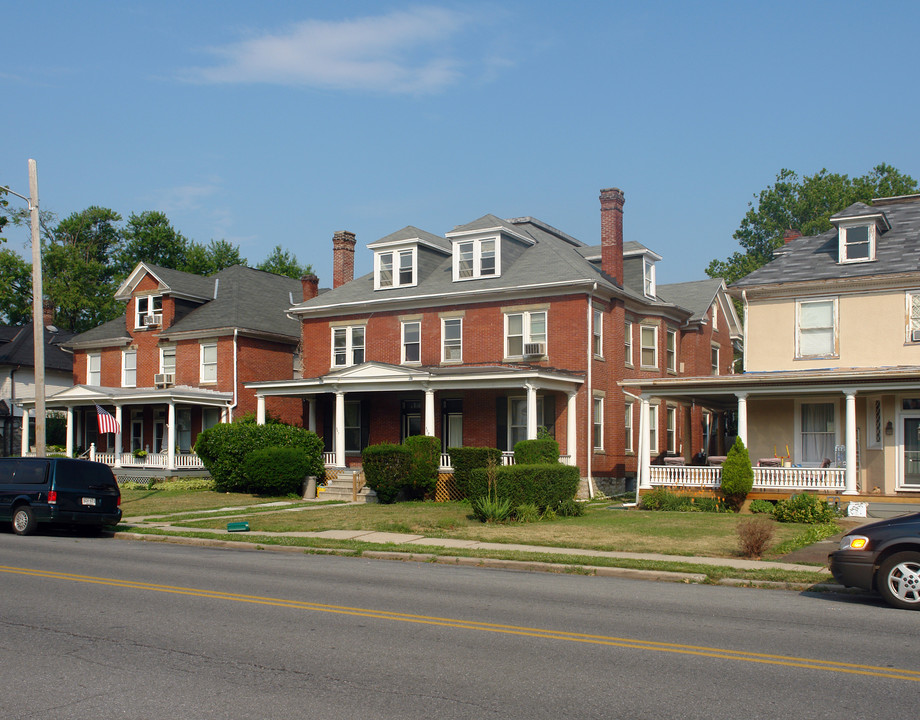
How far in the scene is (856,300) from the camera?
26859mm

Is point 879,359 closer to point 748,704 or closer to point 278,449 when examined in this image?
point 278,449

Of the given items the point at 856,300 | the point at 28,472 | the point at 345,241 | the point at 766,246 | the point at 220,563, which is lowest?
the point at 220,563

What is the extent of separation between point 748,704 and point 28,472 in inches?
693

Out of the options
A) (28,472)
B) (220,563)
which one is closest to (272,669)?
(220,563)

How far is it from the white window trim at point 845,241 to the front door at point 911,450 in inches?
204

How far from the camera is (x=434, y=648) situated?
8.68 metres

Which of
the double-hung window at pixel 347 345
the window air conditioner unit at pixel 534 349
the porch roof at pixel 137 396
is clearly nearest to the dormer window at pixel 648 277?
the window air conditioner unit at pixel 534 349

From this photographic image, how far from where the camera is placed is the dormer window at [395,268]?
36312mm

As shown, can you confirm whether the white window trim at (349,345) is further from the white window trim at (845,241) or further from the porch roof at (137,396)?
the white window trim at (845,241)

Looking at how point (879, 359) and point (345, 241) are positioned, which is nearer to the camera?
point (879, 359)

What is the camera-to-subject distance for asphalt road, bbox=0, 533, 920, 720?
6.79 metres

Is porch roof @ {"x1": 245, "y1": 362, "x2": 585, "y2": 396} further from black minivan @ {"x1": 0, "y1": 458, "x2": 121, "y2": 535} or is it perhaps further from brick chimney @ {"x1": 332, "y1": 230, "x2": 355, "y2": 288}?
black minivan @ {"x1": 0, "y1": 458, "x2": 121, "y2": 535}

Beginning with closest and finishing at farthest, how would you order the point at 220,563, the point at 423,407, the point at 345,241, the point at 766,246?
the point at 220,563, the point at 423,407, the point at 345,241, the point at 766,246

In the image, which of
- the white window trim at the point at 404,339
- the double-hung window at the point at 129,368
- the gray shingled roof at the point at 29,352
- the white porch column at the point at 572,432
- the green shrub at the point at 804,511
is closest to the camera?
the green shrub at the point at 804,511
